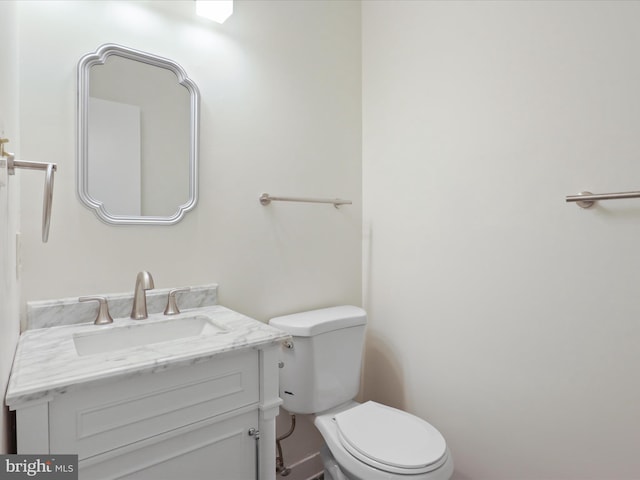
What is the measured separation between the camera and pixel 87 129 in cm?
112

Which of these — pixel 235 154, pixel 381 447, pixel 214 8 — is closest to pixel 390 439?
pixel 381 447

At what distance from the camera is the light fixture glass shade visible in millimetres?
1271

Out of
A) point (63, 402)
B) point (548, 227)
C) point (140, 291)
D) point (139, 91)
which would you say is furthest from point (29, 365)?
point (548, 227)

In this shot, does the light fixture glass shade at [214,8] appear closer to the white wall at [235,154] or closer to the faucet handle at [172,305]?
the white wall at [235,154]

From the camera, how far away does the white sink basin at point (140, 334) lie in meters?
1.02

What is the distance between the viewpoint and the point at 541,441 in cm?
124

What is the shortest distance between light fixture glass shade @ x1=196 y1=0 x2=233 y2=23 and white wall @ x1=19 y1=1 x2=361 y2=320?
2.5 inches

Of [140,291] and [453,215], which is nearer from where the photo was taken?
[140,291]

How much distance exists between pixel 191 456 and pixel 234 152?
1079 mm

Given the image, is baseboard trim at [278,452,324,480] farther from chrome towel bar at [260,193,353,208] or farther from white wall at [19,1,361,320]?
chrome towel bar at [260,193,353,208]

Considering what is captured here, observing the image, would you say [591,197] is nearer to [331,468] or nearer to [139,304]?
[331,468]

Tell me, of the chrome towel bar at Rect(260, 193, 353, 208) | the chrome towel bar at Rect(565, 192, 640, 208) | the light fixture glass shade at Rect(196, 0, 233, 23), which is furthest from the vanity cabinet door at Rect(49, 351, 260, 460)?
the light fixture glass shade at Rect(196, 0, 233, 23)

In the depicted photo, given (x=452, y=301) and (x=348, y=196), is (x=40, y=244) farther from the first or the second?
(x=452, y=301)

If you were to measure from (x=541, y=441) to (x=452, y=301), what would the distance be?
1.88 feet
